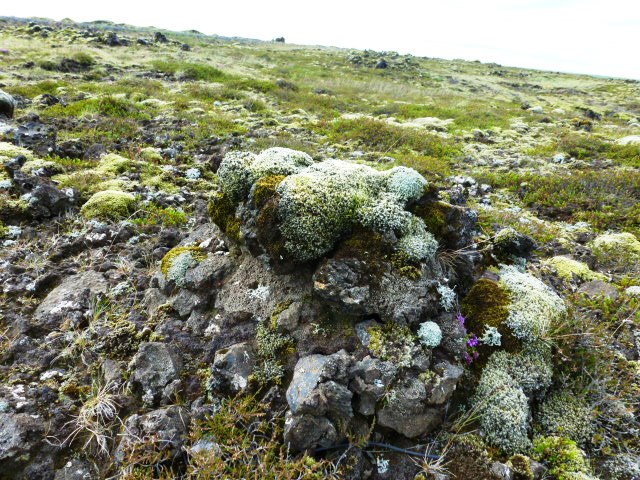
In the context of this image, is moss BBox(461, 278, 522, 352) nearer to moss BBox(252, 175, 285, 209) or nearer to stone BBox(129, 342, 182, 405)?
moss BBox(252, 175, 285, 209)

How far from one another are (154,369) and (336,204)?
315cm

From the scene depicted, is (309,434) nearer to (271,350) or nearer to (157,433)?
(271,350)

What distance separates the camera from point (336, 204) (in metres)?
4.98

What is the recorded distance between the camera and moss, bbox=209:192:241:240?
5695 mm

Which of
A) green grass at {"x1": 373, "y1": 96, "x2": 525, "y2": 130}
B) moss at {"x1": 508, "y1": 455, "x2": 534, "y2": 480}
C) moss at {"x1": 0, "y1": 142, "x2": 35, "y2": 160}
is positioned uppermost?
green grass at {"x1": 373, "y1": 96, "x2": 525, "y2": 130}

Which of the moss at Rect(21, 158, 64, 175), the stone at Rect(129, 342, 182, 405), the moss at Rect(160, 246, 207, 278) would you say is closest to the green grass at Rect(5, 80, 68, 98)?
the moss at Rect(21, 158, 64, 175)

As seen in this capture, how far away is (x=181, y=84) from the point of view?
2684cm

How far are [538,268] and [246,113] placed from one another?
17.4 meters

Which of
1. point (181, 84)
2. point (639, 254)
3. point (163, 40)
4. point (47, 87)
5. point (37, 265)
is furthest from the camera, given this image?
point (163, 40)

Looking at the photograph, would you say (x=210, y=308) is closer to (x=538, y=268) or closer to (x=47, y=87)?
(x=538, y=268)

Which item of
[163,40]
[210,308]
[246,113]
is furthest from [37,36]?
[210,308]

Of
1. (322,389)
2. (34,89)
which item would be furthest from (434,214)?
(34,89)

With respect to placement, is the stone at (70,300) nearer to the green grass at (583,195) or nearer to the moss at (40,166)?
the moss at (40,166)

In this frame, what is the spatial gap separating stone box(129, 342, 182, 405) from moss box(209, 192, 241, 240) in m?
1.90
